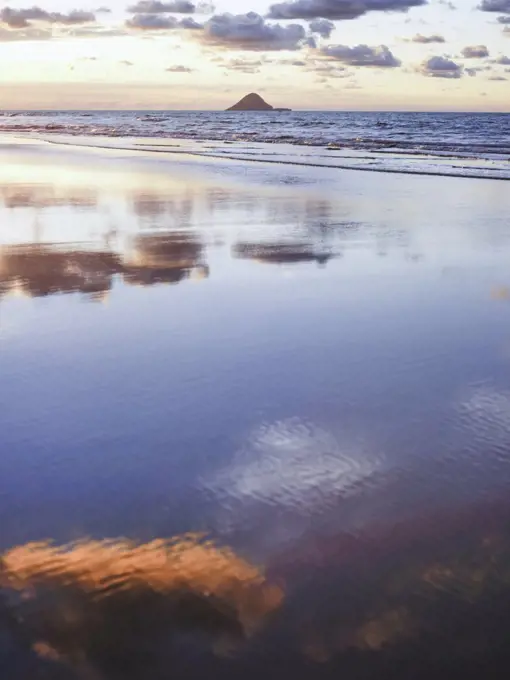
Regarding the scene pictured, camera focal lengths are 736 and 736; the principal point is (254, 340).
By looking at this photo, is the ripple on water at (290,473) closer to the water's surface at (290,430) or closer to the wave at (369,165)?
the water's surface at (290,430)

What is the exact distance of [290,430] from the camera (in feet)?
14.0

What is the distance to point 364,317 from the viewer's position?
6520 millimetres

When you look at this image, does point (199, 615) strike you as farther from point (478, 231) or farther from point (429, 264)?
point (478, 231)

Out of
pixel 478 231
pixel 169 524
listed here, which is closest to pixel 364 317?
pixel 169 524

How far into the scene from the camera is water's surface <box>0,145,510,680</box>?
2678 millimetres

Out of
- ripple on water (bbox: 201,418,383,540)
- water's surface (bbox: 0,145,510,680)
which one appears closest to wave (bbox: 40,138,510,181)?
water's surface (bbox: 0,145,510,680)

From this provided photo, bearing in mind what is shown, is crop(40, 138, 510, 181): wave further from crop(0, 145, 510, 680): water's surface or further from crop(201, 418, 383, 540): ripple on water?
crop(201, 418, 383, 540): ripple on water

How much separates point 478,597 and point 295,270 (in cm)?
592

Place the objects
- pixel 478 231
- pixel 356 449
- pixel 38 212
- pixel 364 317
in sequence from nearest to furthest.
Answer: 1. pixel 356 449
2. pixel 364 317
3. pixel 478 231
4. pixel 38 212

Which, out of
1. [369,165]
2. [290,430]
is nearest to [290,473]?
[290,430]

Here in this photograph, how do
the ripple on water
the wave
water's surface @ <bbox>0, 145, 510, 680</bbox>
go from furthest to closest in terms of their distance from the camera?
the wave, the ripple on water, water's surface @ <bbox>0, 145, 510, 680</bbox>

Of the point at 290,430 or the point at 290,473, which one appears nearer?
the point at 290,473

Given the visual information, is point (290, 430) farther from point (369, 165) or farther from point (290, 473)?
point (369, 165)

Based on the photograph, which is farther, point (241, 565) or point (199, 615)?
point (241, 565)
